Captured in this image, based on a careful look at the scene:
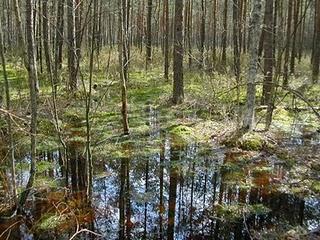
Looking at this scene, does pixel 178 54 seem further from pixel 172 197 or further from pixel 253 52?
pixel 172 197

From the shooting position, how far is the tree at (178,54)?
13461 millimetres

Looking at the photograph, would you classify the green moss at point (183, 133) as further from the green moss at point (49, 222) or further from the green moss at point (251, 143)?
the green moss at point (49, 222)

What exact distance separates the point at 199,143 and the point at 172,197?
322 centimetres

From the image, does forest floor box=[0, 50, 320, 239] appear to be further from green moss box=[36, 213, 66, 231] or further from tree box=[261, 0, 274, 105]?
tree box=[261, 0, 274, 105]

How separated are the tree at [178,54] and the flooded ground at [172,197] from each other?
457 cm

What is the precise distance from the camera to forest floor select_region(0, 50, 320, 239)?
6834mm

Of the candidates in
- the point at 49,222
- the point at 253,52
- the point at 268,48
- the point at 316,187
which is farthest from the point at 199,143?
the point at 49,222

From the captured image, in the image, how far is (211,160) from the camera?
29.0ft

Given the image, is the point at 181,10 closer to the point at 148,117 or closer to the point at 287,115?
the point at 148,117

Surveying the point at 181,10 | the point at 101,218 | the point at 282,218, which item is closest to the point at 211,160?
the point at 282,218

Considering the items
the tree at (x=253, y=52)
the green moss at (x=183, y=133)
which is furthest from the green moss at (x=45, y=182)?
the tree at (x=253, y=52)

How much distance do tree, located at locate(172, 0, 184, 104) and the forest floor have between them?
412 mm

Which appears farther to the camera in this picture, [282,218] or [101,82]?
[101,82]

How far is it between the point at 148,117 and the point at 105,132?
2222mm
